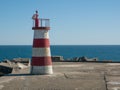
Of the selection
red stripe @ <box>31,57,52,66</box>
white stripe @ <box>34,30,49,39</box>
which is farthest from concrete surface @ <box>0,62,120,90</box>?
white stripe @ <box>34,30,49,39</box>

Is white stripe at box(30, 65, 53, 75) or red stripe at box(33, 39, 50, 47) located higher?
red stripe at box(33, 39, 50, 47)

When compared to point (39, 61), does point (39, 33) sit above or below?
above

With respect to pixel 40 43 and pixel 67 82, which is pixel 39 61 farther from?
pixel 67 82

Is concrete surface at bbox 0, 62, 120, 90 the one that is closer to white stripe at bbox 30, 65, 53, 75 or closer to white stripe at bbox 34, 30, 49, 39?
white stripe at bbox 30, 65, 53, 75

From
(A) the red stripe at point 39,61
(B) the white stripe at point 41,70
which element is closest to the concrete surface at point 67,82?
(B) the white stripe at point 41,70

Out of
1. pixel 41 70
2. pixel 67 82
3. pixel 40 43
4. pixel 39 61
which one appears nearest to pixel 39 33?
pixel 40 43

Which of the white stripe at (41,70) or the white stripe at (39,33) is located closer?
the white stripe at (41,70)

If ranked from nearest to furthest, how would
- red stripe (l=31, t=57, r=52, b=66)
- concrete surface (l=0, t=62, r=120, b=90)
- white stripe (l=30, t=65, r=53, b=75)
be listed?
concrete surface (l=0, t=62, r=120, b=90) < white stripe (l=30, t=65, r=53, b=75) < red stripe (l=31, t=57, r=52, b=66)

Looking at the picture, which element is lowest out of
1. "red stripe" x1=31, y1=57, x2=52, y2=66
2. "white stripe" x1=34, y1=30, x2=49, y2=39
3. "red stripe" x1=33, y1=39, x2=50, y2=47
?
"red stripe" x1=31, y1=57, x2=52, y2=66

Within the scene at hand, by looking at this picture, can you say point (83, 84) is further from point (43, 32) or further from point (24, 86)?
point (43, 32)

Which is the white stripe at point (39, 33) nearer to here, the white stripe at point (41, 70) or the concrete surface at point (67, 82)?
the white stripe at point (41, 70)

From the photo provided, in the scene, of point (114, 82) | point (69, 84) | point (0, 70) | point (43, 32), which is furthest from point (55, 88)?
point (0, 70)

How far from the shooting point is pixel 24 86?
11.2m

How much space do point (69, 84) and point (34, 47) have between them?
3784 mm
